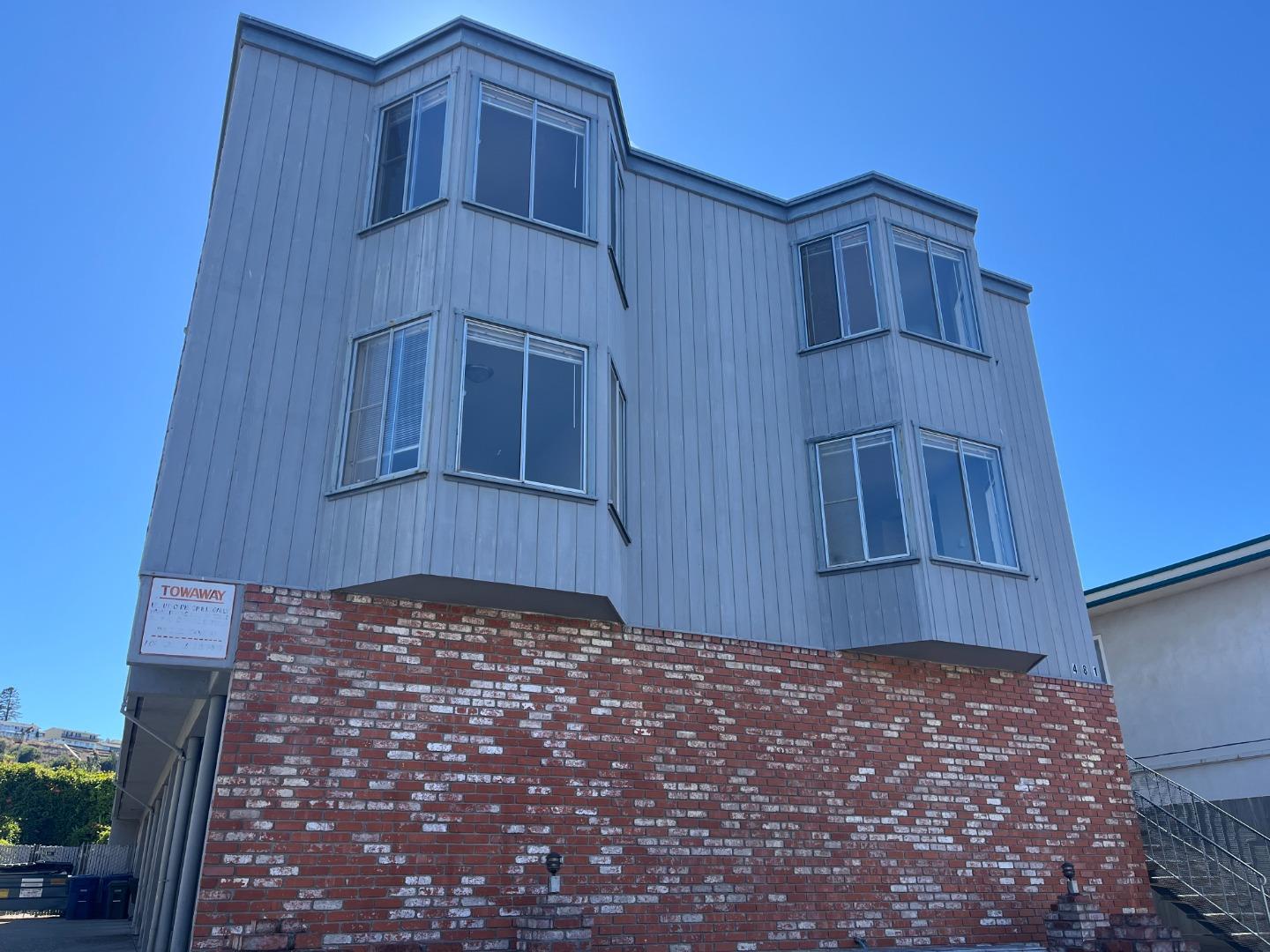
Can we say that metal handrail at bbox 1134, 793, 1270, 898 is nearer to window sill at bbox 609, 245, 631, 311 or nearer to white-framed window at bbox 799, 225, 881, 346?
white-framed window at bbox 799, 225, 881, 346

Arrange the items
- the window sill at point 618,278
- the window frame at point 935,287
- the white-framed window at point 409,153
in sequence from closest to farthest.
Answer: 1. the white-framed window at point 409,153
2. the window sill at point 618,278
3. the window frame at point 935,287

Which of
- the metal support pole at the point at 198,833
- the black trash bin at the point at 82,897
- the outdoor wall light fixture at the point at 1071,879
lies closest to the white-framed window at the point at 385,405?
the metal support pole at the point at 198,833

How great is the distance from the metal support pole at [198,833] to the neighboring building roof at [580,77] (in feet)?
22.9

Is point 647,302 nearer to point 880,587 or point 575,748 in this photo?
point 880,587

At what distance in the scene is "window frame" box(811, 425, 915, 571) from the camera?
11.7 metres

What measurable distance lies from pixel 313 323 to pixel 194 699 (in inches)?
170

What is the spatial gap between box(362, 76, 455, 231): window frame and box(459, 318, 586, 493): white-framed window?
171 cm

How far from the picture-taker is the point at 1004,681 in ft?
40.9

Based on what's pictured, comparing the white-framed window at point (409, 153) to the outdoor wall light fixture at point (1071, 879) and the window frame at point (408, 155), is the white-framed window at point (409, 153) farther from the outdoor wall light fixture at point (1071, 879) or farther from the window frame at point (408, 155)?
the outdoor wall light fixture at point (1071, 879)

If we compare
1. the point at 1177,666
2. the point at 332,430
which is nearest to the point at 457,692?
the point at 332,430

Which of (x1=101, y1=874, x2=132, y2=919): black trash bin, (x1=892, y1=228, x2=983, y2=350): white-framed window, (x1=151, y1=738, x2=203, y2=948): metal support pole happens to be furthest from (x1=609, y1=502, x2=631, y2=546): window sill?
(x1=101, y1=874, x2=132, y2=919): black trash bin

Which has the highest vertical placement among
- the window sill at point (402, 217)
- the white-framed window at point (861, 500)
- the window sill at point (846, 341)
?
the window sill at point (402, 217)

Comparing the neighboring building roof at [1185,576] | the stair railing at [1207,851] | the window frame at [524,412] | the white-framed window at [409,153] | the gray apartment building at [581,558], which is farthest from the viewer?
the neighboring building roof at [1185,576]

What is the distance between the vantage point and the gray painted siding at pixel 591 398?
9188 millimetres
